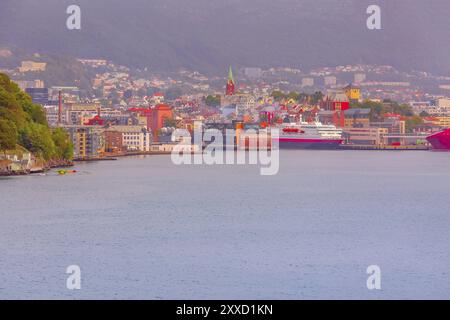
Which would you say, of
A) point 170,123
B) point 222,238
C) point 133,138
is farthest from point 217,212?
point 170,123

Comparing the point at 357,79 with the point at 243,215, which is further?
the point at 357,79

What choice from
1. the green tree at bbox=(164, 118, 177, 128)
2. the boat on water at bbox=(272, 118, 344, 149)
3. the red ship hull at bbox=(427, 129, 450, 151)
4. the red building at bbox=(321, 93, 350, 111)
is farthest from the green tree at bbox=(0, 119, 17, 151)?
the red building at bbox=(321, 93, 350, 111)

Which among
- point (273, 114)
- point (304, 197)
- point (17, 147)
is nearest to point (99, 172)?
point (17, 147)

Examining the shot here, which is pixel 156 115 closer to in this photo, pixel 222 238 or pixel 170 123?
pixel 170 123

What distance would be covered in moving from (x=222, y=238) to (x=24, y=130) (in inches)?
525

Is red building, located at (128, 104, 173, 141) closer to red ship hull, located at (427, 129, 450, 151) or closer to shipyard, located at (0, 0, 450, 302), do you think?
shipyard, located at (0, 0, 450, 302)

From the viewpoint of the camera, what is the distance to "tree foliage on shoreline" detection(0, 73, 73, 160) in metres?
26.9

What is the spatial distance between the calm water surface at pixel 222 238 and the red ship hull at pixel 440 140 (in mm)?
23532

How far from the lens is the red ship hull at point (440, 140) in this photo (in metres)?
49.0

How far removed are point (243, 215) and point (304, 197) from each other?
3415 millimetres

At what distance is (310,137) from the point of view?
2040 inches

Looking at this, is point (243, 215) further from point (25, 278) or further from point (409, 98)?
point (409, 98)

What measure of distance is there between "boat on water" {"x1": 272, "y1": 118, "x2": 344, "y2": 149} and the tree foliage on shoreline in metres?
20.6

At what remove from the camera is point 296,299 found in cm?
1172
